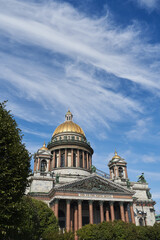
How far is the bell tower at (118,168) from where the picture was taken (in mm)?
54312

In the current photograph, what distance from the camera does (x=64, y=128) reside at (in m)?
66.1

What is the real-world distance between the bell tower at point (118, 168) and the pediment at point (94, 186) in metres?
8.92

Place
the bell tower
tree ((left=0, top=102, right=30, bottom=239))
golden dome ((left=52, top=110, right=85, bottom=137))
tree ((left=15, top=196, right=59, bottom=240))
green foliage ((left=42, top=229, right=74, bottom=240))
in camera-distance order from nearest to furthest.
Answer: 1. tree ((left=0, top=102, right=30, bottom=239))
2. tree ((left=15, top=196, right=59, bottom=240))
3. green foliage ((left=42, top=229, right=74, bottom=240))
4. the bell tower
5. golden dome ((left=52, top=110, right=85, bottom=137))

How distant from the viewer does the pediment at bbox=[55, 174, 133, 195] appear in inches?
1646

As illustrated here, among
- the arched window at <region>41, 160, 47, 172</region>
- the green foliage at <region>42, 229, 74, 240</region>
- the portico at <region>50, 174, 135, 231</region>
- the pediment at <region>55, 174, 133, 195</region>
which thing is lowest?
the green foliage at <region>42, 229, 74, 240</region>

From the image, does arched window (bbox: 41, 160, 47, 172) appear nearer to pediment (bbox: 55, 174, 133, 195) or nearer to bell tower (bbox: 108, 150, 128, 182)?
pediment (bbox: 55, 174, 133, 195)

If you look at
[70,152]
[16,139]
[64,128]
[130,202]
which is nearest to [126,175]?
[130,202]

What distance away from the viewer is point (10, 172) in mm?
16406

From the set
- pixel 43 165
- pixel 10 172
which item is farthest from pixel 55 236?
pixel 43 165

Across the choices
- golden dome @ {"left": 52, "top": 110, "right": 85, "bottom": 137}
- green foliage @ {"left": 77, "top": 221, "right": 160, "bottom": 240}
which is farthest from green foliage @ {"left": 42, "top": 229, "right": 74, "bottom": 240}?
golden dome @ {"left": 52, "top": 110, "right": 85, "bottom": 137}

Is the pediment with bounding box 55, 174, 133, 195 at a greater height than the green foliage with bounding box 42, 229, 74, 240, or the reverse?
the pediment with bounding box 55, 174, 133, 195

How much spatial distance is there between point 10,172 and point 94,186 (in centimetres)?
3033

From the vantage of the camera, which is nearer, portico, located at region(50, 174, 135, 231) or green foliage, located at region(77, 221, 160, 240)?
green foliage, located at region(77, 221, 160, 240)

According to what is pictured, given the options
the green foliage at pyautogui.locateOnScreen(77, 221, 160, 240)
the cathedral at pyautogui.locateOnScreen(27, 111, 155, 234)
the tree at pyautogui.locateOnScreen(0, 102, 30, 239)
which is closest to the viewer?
the tree at pyautogui.locateOnScreen(0, 102, 30, 239)
